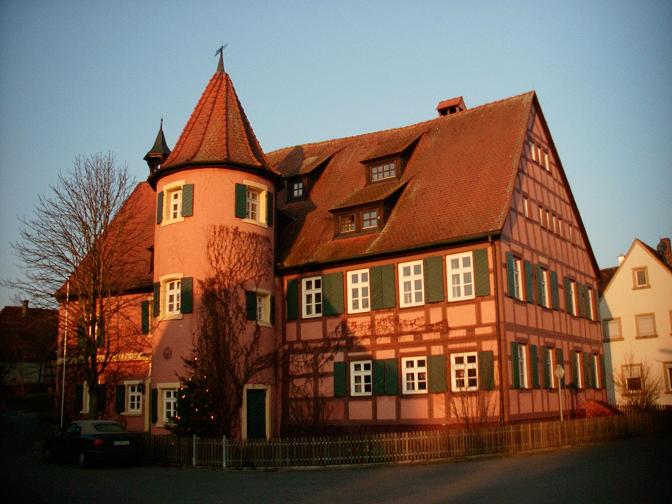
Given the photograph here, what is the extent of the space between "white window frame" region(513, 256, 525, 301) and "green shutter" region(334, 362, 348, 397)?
6468mm

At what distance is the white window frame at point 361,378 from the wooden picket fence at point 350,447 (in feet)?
18.2

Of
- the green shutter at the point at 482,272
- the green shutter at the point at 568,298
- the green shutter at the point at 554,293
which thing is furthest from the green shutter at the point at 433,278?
the green shutter at the point at 568,298

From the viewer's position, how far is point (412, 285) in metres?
25.2

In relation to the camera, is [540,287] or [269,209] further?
[269,209]

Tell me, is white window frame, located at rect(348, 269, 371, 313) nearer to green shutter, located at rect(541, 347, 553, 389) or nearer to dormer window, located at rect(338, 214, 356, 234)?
dormer window, located at rect(338, 214, 356, 234)

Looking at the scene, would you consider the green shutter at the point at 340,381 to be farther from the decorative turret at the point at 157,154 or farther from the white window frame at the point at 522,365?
the decorative turret at the point at 157,154

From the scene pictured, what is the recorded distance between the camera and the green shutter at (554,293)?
2811cm

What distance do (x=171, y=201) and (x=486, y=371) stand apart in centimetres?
1264

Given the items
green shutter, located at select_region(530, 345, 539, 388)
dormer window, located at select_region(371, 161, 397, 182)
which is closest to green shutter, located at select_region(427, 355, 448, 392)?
green shutter, located at select_region(530, 345, 539, 388)

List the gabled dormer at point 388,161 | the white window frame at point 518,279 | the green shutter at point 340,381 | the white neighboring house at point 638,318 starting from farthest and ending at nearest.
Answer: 1. the white neighboring house at point 638,318
2. the gabled dormer at point 388,161
3. the green shutter at point 340,381
4. the white window frame at point 518,279

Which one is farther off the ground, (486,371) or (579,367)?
(579,367)

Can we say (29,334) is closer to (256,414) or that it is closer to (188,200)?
(188,200)

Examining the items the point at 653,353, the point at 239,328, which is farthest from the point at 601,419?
the point at 653,353

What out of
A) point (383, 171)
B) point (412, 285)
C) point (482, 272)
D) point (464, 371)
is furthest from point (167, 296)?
point (482, 272)
